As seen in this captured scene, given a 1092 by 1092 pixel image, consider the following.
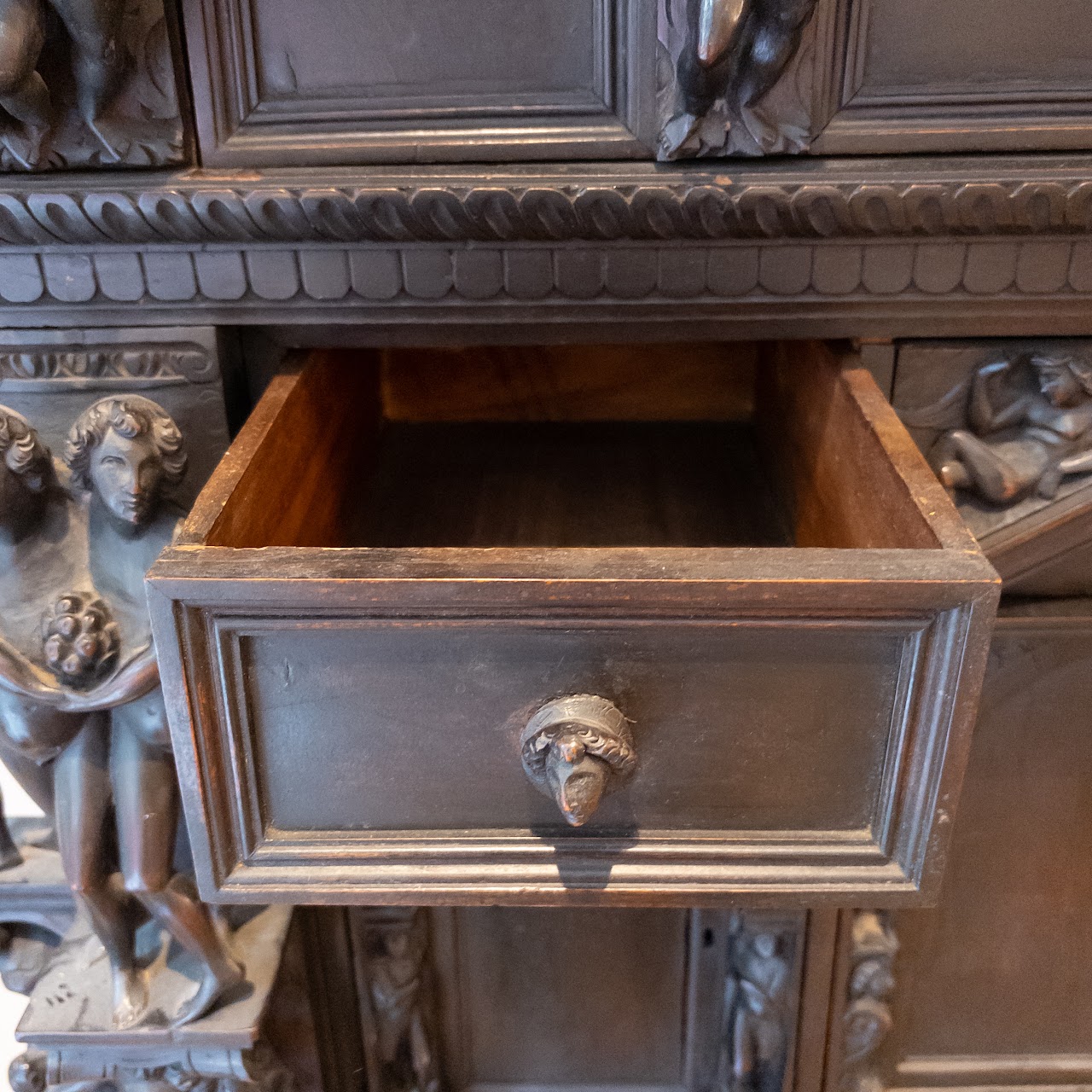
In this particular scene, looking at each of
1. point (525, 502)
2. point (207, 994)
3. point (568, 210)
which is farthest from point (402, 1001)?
point (568, 210)

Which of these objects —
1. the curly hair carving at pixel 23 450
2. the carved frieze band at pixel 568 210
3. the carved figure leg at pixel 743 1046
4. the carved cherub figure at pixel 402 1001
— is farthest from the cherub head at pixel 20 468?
the carved figure leg at pixel 743 1046

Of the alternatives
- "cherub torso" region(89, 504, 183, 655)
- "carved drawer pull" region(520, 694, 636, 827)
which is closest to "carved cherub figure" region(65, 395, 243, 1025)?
"cherub torso" region(89, 504, 183, 655)

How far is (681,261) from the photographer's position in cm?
57

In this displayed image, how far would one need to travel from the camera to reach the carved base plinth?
699 millimetres

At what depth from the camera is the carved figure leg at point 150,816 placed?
2.07 ft

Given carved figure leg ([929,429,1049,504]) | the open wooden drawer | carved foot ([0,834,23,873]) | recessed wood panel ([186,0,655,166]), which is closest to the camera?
the open wooden drawer

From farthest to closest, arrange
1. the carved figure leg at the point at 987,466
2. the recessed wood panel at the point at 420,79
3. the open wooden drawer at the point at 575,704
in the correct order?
the carved figure leg at the point at 987,466 → the recessed wood panel at the point at 420,79 → the open wooden drawer at the point at 575,704

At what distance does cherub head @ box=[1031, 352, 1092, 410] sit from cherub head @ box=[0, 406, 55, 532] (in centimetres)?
62

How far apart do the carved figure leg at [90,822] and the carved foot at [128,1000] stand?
0.03 metres

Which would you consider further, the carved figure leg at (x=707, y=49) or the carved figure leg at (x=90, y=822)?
the carved figure leg at (x=90, y=822)

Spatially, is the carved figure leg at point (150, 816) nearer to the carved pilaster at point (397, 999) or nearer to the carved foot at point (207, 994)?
the carved foot at point (207, 994)

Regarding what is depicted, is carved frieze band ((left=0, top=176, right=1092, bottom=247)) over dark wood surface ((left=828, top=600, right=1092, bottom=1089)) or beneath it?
over

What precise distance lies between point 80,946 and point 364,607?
0.51 m

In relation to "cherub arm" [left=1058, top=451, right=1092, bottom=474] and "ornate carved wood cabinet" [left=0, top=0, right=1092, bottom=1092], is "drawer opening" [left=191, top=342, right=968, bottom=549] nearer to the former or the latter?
"ornate carved wood cabinet" [left=0, top=0, right=1092, bottom=1092]
